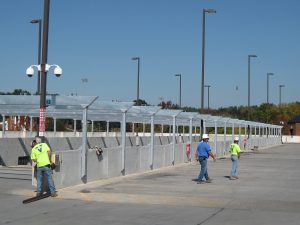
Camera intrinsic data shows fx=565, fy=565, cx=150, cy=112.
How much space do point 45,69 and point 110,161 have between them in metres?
5.17

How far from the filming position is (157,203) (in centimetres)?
1386

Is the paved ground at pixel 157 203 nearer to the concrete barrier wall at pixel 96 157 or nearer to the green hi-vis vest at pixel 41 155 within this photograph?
the concrete barrier wall at pixel 96 157

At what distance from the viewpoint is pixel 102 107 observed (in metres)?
22.2

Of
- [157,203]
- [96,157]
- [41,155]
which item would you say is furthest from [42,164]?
[96,157]

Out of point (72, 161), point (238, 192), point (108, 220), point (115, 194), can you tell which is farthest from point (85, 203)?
point (238, 192)

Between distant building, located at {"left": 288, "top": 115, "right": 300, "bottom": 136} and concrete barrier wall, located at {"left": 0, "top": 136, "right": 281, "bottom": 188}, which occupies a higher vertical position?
distant building, located at {"left": 288, "top": 115, "right": 300, "bottom": 136}

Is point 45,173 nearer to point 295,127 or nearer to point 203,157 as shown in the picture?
point 203,157

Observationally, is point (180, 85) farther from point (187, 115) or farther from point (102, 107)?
point (102, 107)

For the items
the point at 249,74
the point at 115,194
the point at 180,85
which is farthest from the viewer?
the point at 180,85

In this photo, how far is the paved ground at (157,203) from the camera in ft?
37.3

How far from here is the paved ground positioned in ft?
37.3

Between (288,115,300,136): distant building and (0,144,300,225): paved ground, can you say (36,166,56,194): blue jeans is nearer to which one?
(0,144,300,225): paved ground

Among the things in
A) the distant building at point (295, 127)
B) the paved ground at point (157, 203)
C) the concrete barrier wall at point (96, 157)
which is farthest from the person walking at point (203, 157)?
the distant building at point (295, 127)

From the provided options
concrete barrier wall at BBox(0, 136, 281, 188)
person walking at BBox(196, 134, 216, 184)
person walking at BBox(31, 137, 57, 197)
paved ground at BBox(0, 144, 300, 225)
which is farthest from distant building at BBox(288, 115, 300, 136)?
person walking at BBox(31, 137, 57, 197)
